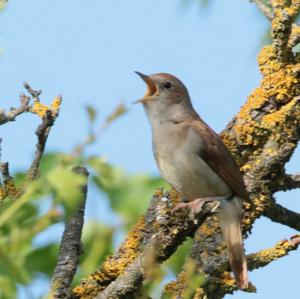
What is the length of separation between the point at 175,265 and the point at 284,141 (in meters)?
1.34

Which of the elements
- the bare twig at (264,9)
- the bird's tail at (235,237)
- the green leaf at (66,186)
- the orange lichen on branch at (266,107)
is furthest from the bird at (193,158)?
the green leaf at (66,186)

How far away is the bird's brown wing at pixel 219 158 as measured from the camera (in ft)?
18.2

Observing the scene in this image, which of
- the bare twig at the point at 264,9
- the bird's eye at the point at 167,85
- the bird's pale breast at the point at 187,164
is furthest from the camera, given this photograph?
the bird's eye at the point at 167,85

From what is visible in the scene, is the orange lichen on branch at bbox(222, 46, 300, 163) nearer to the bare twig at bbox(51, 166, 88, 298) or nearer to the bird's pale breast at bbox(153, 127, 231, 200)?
the bird's pale breast at bbox(153, 127, 231, 200)

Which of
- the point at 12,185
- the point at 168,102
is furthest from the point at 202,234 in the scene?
the point at 168,102

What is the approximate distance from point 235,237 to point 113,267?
96cm

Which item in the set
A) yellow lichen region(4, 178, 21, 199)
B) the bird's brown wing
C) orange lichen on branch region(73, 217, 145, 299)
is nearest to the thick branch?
orange lichen on branch region(73, 217, 145, 299)

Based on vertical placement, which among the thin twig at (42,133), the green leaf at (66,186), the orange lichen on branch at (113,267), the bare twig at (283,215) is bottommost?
the green leaf at (66,186)

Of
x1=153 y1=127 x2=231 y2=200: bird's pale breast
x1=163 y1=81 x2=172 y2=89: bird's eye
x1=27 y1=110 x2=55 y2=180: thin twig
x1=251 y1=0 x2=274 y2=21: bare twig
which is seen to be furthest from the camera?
x1=163 y1=81 x2=172 y2=89: bird's eye

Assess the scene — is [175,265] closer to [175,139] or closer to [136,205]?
[136,205]

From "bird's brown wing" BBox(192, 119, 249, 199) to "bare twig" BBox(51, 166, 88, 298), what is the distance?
1.47 m

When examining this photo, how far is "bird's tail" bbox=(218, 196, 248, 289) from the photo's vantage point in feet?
16.2

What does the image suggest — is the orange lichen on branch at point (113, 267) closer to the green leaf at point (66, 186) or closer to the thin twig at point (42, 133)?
the thin twig at point (42, 133)

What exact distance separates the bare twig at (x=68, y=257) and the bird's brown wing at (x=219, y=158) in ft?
4.81
